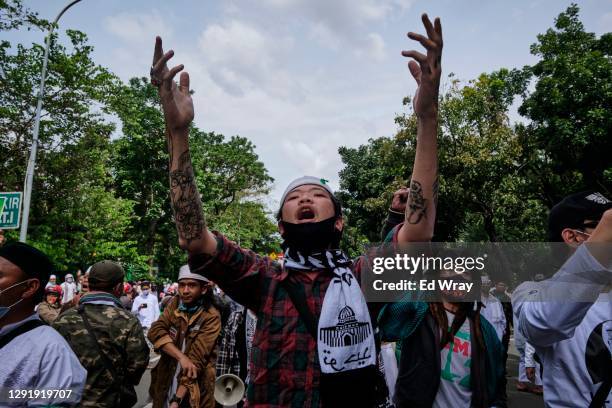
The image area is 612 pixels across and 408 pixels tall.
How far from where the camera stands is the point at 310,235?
2127mm

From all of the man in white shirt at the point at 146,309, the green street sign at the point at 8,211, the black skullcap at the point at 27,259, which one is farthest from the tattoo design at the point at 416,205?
the man in white shirt at the point at 146,309

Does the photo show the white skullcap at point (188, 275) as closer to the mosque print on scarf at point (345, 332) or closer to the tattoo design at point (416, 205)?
the mosque print on scarf at point (345, 332)

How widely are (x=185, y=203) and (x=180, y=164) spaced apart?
0.17 m

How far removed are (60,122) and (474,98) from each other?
44.4ft

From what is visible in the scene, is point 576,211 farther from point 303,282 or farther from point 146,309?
point 146,309

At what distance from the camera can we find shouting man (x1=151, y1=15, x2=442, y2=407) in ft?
6.16

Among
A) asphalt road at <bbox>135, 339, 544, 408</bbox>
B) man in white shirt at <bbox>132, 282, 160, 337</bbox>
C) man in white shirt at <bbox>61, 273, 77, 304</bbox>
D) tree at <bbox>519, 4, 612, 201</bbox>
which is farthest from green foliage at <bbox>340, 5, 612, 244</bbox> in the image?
man in white shirt at <bbox>61, 273, 77, 304</bbox>

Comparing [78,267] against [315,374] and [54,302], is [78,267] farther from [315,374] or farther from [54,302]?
[315,374]

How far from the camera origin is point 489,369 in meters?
3.14

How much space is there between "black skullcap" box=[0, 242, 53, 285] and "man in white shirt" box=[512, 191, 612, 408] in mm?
2667

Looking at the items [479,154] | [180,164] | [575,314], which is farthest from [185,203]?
[479,154]

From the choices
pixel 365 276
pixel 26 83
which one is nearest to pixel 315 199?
pixel 365 276

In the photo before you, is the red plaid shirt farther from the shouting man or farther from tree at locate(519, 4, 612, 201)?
tree at locate(519, 4, 612, 201)

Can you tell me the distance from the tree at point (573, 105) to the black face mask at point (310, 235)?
13144 millimetres
